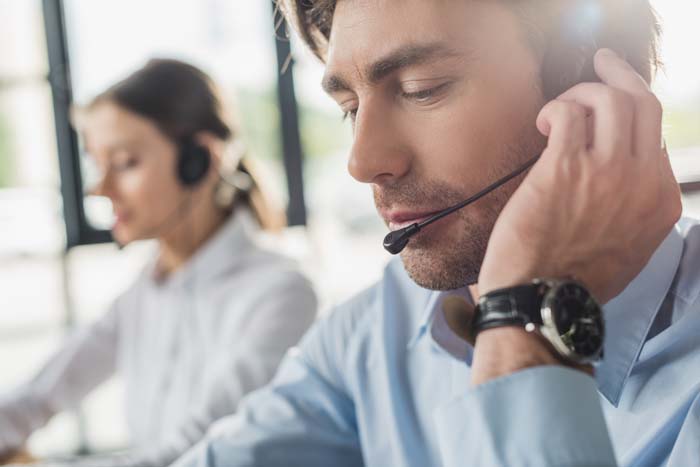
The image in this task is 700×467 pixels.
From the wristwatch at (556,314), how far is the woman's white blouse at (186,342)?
3.54 feet

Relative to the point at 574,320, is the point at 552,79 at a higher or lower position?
higher

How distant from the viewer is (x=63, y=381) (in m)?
2.20

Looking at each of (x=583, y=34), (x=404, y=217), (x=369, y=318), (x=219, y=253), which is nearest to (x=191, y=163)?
(x=219, y=253)

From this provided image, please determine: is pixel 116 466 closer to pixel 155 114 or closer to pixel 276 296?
pixel 276 296

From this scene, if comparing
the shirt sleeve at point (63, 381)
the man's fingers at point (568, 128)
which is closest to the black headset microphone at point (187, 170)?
the shirt sleeve at point (63, 381)

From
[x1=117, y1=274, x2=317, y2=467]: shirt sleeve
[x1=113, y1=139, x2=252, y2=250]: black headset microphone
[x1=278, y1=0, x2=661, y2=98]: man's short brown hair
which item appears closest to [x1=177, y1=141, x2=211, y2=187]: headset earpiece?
[x1=113, y1=139, x2=252, y2=250]: black headset microphone

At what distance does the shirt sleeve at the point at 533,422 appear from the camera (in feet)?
2.39

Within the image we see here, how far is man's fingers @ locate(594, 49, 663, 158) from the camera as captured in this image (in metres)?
0.82

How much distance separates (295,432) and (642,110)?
0.67 metres

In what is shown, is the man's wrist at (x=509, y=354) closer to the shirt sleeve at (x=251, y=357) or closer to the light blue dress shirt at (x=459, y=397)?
the light blue dress shirt at (x=459, y=397)

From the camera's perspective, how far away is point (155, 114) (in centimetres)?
215

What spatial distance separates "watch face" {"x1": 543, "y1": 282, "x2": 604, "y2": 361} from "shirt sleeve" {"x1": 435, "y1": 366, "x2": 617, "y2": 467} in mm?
26

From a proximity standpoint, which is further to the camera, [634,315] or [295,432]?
[295,432]

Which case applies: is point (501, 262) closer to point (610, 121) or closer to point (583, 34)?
point (610, 121)
